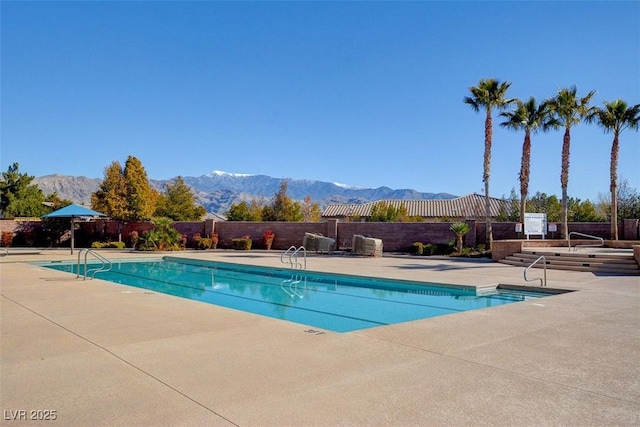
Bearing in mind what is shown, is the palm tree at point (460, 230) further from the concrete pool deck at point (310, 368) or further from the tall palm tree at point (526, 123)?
the concrete pool deck at point (310, 368)

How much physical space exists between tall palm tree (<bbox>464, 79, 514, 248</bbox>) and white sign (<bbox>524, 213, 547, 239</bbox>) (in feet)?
5.85

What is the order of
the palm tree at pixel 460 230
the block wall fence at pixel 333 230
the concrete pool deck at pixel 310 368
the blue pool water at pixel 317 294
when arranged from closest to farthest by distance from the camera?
the concrete pool deck at pixel 310 368 → the blue pool water at pixel 317 294 → the palm tree at pixel 460 230 → the block wall fence at pixel 333 230

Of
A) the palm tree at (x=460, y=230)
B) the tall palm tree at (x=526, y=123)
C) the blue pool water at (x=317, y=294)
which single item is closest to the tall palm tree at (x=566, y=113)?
the tall palm tree at (x=526, y=123)

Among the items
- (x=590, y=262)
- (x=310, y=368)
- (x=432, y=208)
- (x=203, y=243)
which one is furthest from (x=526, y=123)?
(x=432, y=208)

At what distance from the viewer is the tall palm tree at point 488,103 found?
84.1 ft

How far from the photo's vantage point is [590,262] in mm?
17031

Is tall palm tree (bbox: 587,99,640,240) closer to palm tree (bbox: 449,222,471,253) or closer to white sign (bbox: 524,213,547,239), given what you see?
white sign (bbox: 524,213,547,239)

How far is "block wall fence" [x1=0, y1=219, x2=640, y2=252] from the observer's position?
2577cm

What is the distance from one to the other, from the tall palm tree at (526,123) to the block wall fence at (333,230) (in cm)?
234

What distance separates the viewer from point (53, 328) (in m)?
7.30

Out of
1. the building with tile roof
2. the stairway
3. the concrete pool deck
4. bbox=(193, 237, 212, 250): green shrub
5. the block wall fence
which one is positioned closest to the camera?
the concrete pool deck

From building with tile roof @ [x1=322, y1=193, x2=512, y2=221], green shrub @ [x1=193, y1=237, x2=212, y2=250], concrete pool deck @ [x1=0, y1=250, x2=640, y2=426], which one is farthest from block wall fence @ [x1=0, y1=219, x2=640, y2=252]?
building with tile roof @ [x1=322, y1=193, x2=512, y2=221]

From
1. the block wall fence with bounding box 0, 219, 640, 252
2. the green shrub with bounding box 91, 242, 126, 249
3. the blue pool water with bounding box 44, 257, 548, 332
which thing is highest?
the block wall fence with bounding box 0, 219, 640, 252

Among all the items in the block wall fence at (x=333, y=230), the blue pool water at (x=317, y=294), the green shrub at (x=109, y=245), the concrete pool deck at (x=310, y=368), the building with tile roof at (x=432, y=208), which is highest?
the building with tile roof at (x=432, y=208)
